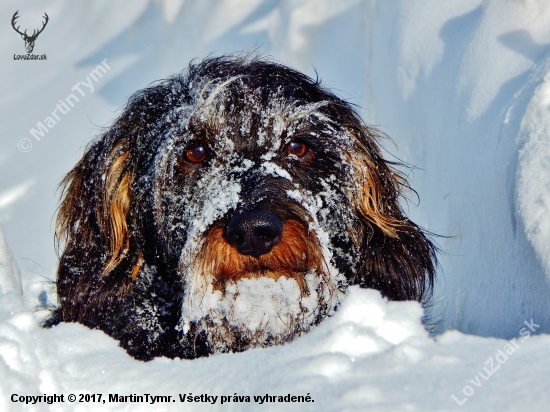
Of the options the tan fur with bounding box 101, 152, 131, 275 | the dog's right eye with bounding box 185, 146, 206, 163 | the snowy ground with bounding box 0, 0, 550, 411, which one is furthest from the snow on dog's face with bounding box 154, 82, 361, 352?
the snowy ground with bounding box 0, 0, 550, 411

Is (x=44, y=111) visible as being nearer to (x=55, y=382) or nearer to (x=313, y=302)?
(x=313, y=302)

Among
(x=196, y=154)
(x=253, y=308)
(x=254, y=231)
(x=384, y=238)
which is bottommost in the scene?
(x=253, y=308)

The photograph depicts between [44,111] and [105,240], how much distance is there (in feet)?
12.0

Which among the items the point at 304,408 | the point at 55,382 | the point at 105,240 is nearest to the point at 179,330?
the point at 105,240

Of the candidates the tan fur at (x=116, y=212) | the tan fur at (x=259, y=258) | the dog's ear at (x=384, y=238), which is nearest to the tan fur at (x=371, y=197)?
the dog's ear at (x=384, y=238)

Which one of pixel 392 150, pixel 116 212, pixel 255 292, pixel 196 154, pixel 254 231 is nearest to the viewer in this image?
pixel 254 231

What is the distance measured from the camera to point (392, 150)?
463 centimetres

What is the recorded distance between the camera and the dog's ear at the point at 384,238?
3.18 m

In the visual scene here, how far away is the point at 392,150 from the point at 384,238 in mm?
1505

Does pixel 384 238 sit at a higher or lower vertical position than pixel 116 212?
lower

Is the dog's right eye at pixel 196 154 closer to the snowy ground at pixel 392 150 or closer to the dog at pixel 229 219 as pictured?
the dog at pixel 229 219

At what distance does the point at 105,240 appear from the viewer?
310cm

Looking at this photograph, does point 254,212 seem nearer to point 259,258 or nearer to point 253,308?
point 259,258

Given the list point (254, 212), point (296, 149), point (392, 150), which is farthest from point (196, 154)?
point (392, 150)
